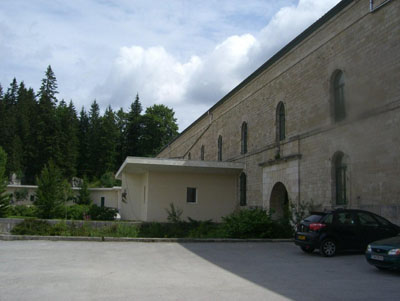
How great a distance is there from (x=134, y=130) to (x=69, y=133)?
1552cm

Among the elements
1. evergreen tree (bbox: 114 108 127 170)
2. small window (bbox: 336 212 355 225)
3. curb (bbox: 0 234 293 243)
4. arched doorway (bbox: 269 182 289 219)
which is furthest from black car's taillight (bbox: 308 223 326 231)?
evergreen tree (bbox: 114 108 127 170)

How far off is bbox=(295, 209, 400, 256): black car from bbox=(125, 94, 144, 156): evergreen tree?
68344mm

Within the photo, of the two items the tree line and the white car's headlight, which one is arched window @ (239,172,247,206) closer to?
the white car's headlight

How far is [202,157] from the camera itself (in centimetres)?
3909

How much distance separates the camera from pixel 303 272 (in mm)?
10078

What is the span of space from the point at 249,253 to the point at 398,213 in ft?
16.7

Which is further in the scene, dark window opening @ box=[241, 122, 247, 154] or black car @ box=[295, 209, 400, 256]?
dark window opening @ box=[241, 122, 247, 154]

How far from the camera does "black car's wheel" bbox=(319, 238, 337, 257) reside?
12859mm

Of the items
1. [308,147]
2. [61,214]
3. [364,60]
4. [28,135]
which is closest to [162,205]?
[61,214]

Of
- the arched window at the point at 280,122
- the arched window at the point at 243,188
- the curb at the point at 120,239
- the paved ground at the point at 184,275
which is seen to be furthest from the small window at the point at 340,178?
the arched window at the point at 243,188

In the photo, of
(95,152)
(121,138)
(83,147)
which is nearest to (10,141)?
(95,152)

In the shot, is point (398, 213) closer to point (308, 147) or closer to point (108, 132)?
point (308, 147)

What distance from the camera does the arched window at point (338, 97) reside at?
17.7 meters

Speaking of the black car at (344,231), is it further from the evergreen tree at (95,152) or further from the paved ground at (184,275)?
the evergreen tree at (95,152)
